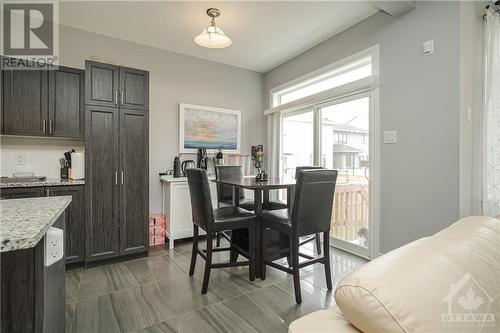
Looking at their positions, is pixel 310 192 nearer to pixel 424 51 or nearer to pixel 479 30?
pixel 424 51

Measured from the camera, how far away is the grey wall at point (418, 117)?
2166 mm

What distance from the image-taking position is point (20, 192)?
233 centimetres

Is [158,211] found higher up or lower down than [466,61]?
lower down

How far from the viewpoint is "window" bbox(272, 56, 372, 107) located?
3.08 m

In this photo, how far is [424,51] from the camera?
2.34 meters

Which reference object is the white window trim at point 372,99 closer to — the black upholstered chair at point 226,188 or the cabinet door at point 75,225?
the black upholstered chair at point 226,188

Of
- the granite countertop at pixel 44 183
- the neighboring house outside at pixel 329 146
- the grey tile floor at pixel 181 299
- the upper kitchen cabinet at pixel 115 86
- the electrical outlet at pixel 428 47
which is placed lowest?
the grey tile floor at pixel 181 299

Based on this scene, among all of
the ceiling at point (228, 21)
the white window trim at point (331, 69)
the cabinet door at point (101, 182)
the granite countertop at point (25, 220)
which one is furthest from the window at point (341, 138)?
the granite countertop at point (25, 220)

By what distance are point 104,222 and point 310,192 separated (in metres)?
2.28

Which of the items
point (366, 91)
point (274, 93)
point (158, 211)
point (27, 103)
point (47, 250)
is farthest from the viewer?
point (274, 93)

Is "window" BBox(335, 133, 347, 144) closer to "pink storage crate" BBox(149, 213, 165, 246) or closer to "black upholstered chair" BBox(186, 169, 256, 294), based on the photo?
"black upholstered chair" BBox(186, 169, 256, 294)

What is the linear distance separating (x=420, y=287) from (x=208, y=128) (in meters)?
3.77

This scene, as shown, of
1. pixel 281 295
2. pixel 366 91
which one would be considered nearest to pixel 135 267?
pixel 281 295

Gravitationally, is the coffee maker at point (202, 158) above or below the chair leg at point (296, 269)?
above
